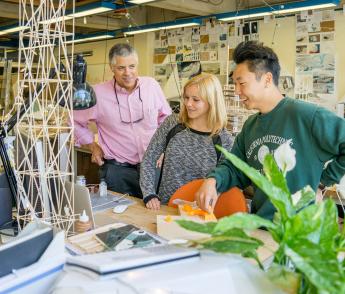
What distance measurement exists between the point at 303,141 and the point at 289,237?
1076mm

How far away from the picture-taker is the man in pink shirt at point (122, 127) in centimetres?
270

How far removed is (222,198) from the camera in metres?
2.01

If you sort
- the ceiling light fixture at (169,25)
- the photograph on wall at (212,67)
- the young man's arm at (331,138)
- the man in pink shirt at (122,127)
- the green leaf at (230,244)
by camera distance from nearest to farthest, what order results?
the green leaf at (230,244) < the young man's arm at (331,138) < the man in pink shirt at (122,127) < the ceiling light fixture at (169,25) < the photograph on wall at (212,67)

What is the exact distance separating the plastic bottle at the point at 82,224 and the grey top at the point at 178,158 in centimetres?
55

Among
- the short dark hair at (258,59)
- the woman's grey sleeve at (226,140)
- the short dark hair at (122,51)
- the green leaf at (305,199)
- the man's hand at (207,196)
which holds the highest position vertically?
the short dark hair at (122,51)

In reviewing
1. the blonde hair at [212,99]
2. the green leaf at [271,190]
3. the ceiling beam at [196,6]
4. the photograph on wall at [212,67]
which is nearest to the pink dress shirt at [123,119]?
the blonde hair at [212,99]

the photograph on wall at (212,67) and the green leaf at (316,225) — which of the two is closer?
the green leaf at (316,225)

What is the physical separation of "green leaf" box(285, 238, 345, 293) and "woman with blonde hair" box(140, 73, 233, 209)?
1449 millimetres

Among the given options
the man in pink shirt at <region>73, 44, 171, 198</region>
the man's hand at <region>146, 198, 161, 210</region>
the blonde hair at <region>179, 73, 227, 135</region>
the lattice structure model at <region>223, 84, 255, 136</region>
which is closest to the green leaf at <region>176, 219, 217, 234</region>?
the man's hand at <region>146, 198, 161, 210</region>

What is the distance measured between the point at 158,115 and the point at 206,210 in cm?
131

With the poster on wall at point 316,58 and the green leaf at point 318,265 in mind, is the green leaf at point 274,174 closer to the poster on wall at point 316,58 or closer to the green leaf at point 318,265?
the green leaf at point 318,265

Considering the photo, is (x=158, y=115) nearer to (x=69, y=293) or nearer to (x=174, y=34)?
(x=69, y=293)

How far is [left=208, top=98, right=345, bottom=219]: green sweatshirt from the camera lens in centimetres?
160

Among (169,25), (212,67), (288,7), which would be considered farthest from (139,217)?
(212,67)
